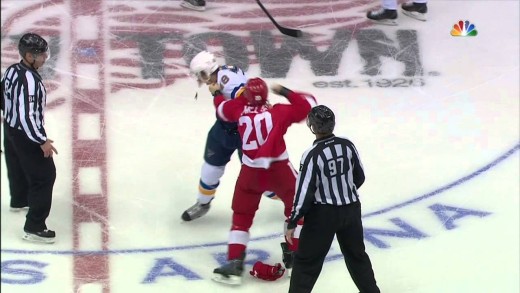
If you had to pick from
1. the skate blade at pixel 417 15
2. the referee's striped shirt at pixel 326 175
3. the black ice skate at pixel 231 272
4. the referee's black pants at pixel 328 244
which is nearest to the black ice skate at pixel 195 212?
the black ice skate at pixel 231 272

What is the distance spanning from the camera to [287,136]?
5902 mm

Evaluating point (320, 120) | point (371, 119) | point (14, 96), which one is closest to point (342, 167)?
point (320, 120)

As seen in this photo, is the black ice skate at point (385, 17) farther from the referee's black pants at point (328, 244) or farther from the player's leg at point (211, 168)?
the referee's black pants at point (328, 244)

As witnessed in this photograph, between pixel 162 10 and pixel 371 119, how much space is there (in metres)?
1.69

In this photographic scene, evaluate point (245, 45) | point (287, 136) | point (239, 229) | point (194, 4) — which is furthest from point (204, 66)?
point (194, 4)

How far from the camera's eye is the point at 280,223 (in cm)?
527

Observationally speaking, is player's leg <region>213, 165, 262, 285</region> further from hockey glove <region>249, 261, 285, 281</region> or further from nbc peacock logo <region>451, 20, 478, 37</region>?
nbc peacock logo <region>451, 20, 478, 37</region>

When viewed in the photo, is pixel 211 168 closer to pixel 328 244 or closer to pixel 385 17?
pixel 328 244

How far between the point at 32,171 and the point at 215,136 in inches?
34.0

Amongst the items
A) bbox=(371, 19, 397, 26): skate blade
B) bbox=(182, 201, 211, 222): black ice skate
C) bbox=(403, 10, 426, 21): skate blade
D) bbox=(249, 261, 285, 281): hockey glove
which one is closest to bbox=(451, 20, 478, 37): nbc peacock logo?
bbox=(403, 10, 426, 21): skate blade

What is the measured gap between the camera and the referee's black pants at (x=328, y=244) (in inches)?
168

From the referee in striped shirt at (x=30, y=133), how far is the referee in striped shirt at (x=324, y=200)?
1.23 m

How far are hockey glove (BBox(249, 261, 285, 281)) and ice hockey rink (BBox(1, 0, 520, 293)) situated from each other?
0.03m

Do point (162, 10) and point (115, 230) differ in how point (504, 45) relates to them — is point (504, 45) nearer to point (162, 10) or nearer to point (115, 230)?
point (162, 10)
